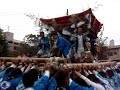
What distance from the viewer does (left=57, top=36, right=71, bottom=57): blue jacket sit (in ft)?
29.0

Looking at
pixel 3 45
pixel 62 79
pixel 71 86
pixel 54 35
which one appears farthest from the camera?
pixel 3 45

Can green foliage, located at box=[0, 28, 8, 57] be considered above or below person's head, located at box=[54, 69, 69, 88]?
above

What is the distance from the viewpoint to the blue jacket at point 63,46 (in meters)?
8.84

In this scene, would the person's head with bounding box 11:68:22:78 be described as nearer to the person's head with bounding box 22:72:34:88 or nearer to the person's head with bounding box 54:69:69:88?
the person's head with bounding box 22:72:34:88

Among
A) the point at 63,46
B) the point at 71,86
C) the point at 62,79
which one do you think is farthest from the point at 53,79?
the point at 63,46

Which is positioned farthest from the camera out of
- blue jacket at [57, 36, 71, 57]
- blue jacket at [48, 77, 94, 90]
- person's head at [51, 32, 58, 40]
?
Result: person's head at [51, 32, 58, 40]

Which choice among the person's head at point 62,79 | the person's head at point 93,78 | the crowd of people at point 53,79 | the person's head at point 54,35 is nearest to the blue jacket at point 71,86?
the crowd of people at point 53,79

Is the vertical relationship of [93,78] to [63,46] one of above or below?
below

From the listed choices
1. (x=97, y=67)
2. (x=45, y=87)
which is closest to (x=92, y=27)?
(x=97, y=67)

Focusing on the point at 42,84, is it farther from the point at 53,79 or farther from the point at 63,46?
the point at 63,46

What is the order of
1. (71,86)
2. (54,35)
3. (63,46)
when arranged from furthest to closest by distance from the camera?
1. (54,35)
2. (63,46)
3. (71,86)

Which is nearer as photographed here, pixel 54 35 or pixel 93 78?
pixel 93 78

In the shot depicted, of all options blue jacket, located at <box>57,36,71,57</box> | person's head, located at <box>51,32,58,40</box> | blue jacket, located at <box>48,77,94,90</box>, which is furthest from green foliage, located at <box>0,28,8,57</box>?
blue jacket, located at <box>48,77,94,90</box>

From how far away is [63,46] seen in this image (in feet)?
29.0
